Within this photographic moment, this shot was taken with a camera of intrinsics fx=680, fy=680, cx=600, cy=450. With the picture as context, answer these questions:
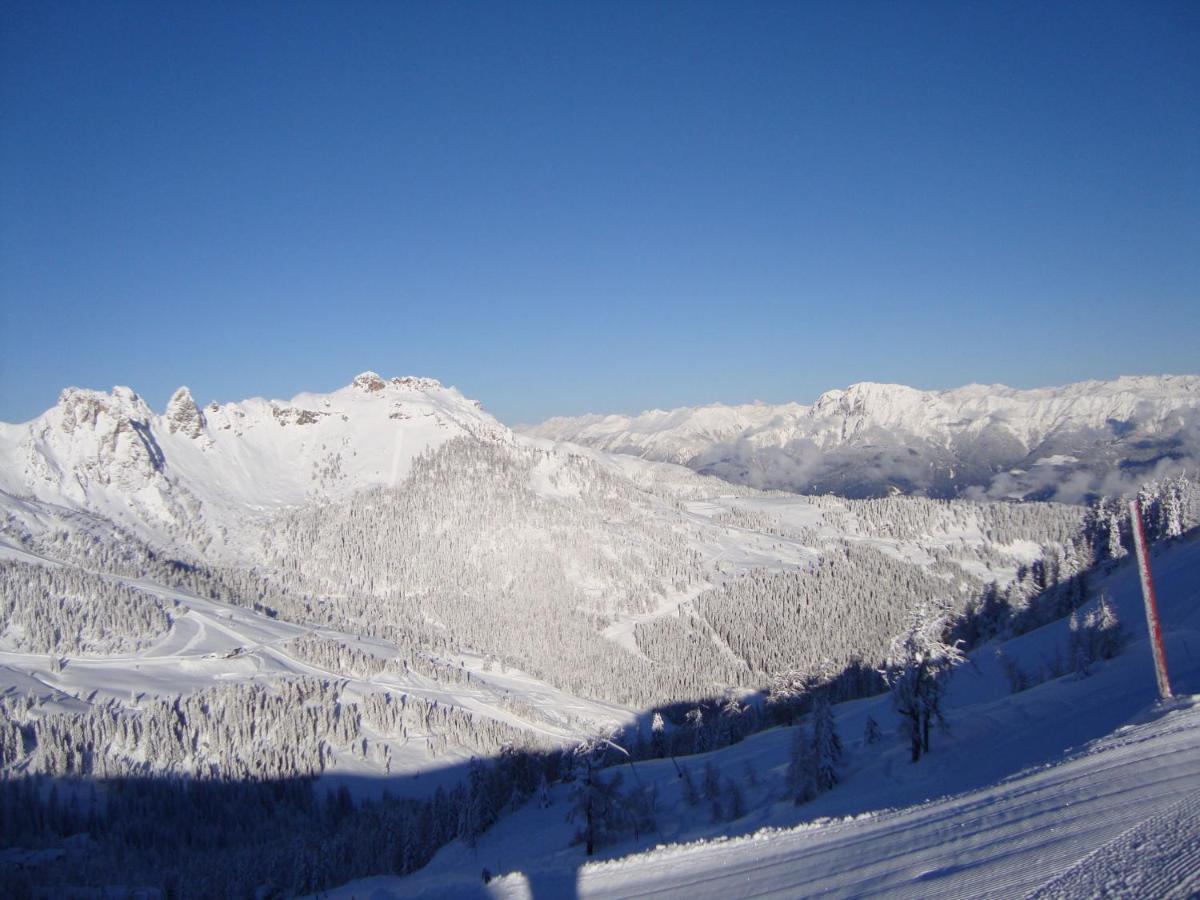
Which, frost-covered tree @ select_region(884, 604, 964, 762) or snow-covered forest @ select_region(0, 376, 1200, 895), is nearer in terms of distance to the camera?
frost-covered tree @ select_region(884, 604, 964, 762)

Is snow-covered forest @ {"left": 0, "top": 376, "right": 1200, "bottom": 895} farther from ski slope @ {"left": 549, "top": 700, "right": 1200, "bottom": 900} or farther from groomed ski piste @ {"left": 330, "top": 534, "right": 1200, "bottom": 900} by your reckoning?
ski slope @ {"left": 549, "top": 700, "right": 1200, "bottom": 900}

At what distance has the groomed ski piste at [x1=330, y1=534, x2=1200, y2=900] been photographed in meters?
12.4

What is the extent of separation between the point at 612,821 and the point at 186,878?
39909 mm

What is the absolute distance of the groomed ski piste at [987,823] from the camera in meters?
12.4

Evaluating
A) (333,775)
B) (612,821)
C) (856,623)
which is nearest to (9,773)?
(333,775)

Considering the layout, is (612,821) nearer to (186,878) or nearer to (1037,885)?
(186,878)

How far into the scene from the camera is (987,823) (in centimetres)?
1596

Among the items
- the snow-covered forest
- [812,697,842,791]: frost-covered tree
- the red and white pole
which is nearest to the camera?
the red and white pole

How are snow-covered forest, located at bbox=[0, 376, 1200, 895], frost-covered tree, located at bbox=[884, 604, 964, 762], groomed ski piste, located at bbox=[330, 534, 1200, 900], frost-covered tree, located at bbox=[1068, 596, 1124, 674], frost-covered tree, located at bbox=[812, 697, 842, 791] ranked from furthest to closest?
snow-covered forest, located at bbox=[0, 376, 1200, 895], frost-covered tree, located at bbox=[1068, 596, 1124, 674], frost-covered tree, located at bbox=[812, 697, 842, 791], frost-covered tree, located at bbox=[884, 604, 964, 762], groomed ski piste, located at bbox=[330, 534, 1200, 900]

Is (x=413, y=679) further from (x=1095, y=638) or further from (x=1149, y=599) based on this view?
(x=1149, y=599)

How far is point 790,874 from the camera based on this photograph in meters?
17.9

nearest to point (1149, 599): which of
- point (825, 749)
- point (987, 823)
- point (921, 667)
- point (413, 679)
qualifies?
point (987, 823)

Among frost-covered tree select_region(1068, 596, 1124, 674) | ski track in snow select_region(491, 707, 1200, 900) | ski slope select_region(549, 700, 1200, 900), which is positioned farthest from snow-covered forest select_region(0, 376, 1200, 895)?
ski slope select_region(549, 700, 1200, 900)

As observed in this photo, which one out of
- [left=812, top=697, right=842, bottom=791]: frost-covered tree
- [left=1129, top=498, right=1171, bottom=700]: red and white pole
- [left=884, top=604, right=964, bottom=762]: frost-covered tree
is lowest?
[left=812, top=697, right=842, bottom=791]: frost-covered tree
